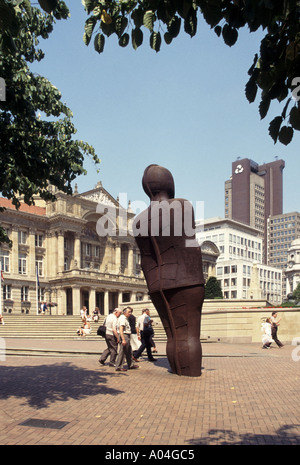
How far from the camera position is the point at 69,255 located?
66500mm

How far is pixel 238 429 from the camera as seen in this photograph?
714 cm

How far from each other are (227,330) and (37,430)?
878 inches

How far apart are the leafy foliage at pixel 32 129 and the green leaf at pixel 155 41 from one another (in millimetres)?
6400

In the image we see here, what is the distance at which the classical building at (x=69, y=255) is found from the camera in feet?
195

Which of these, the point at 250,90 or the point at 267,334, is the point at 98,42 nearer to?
the point at 250,90

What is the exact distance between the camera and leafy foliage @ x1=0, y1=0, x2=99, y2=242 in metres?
11.3

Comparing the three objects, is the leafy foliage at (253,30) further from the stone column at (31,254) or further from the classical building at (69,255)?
the stone column at (31,254)

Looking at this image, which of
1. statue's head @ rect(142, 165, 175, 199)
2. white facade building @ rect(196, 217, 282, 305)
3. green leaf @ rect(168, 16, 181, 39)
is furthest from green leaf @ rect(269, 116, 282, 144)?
white facade building @ rect(196, 217, 282, 305)

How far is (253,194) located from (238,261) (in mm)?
55362

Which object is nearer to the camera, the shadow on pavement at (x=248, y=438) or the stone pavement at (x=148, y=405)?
the shadow on pavement at (x=248, y=438)

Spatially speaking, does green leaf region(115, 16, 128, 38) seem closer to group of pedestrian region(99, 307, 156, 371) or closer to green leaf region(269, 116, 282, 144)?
green leaf region(269, 116, 282, 144)

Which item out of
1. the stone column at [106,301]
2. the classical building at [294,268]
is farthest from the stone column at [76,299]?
the classical building at [294,268]

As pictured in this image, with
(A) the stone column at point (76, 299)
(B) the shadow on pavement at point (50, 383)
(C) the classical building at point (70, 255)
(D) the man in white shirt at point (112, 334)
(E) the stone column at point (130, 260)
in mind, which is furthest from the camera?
(E) the stone column at point (130, 260)
